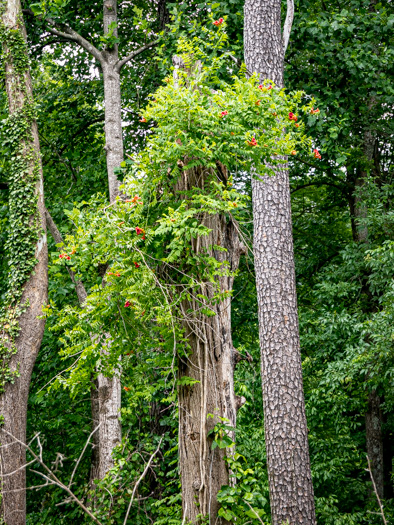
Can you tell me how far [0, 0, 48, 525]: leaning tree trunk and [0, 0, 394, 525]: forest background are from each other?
12.2 inches

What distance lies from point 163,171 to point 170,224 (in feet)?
1.74

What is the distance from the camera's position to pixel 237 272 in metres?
4.52

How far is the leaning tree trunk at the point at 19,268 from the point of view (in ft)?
23.2

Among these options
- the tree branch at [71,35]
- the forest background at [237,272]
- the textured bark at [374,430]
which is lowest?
the textured bark at [374,430]

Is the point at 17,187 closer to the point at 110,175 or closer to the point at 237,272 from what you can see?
the point at 110,175

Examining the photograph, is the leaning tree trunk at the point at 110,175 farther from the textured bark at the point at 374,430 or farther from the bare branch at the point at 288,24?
the textured bark at the point at 374,430

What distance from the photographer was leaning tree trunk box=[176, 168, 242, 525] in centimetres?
400

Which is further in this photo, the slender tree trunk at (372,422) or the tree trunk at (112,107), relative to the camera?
the slender tree trunk at (372,422)

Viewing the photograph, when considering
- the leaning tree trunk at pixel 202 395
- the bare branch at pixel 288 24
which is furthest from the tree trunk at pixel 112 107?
the leaning tree trunk at pixel 202 395

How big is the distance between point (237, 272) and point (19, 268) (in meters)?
4.24

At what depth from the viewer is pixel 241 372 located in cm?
823

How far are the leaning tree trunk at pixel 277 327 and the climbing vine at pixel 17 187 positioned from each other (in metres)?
3.42

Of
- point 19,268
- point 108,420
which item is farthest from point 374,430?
point 19,268

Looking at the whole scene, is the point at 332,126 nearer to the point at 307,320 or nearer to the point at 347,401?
the point at 307,320
